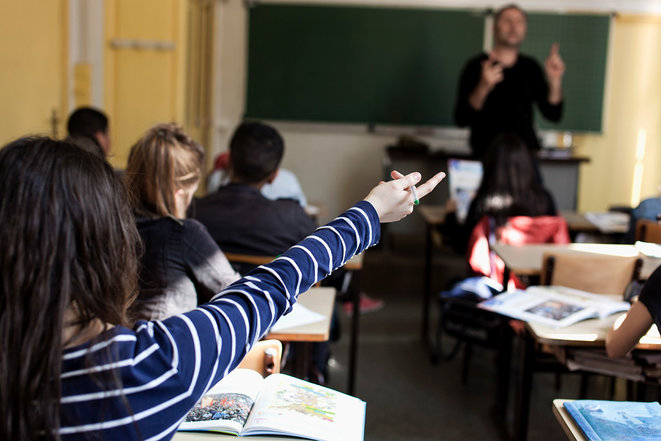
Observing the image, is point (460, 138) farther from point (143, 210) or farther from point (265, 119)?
point (143, 210)

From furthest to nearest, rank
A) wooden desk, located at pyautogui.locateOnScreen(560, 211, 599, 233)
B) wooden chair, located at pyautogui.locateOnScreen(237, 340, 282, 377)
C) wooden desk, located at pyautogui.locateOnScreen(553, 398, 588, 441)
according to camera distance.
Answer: wooden desk, located at pyautogui.locateOnScreen(560, 211, 599, 233) → wooden chair, located at pyautogui.locateOnScreen(237, 340, 282, 377) → wooden desk, located at pyautogui.locateOnScreen(553, 398, 588, 441)

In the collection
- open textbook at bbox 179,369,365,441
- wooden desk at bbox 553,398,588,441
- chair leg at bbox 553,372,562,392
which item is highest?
open textbook at bbox 179,369,365,441

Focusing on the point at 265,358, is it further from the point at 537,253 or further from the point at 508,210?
the point at 508,210

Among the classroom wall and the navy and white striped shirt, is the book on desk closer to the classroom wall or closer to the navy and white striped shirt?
the navy and white striped shirt

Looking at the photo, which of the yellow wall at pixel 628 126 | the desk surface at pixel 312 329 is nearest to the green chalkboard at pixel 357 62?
the yellow wall at pixel 628 126

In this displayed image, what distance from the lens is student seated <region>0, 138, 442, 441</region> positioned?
2.89ft

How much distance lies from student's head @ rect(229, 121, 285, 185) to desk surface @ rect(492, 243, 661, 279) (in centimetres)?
101

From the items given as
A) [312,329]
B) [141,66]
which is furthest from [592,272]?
[141,66]

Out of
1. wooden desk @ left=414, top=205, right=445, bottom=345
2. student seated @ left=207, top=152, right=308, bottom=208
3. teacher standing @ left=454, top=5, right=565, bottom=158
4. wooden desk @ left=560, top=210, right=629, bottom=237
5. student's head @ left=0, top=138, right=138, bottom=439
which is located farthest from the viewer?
teacher standing @ left=454, top=5, right=565, bottom=158

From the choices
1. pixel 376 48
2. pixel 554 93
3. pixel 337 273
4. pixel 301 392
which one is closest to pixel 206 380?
pixel 301 392

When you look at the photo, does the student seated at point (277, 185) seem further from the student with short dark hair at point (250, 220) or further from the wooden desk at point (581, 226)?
the wooden desk at point (581, 226)

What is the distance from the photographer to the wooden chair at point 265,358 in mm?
1505

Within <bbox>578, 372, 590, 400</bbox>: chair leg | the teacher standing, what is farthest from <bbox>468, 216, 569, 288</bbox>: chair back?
the teacher standing

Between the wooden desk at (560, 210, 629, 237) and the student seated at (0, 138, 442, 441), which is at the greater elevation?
the student seated at (0, 138, 442, 441)
